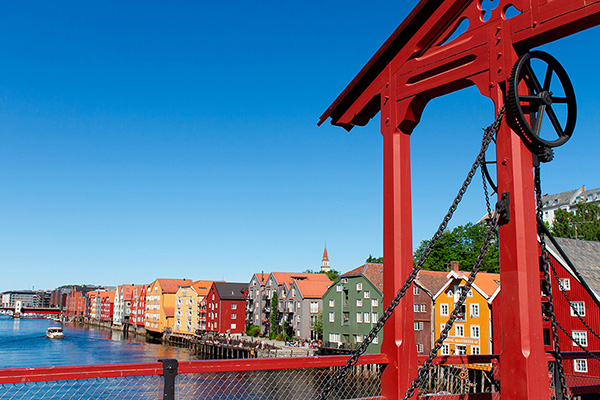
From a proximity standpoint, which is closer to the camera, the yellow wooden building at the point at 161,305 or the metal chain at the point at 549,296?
the metal chain at the point at 549,296

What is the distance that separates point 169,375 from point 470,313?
137 ft

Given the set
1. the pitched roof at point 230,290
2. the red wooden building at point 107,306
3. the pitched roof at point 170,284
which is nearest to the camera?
the pitched roof at point 230,290

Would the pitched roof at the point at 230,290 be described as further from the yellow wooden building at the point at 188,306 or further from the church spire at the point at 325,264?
the church spire at the point at 325,264

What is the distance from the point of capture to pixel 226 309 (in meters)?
87.0

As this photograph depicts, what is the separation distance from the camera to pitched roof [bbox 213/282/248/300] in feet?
287

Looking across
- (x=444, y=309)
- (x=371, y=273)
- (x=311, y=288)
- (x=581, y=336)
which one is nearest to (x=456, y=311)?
(x=581, y=336)

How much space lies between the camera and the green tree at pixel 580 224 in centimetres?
7100

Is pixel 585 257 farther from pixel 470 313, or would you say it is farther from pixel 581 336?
pixel 470 313

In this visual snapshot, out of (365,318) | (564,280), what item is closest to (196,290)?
(365,318)

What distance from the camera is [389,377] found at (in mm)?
5160

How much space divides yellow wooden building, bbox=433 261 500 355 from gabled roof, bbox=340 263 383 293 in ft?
32.0

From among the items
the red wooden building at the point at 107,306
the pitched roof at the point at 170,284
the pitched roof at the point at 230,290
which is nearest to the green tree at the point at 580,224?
the pitched roof at the point at 230,290

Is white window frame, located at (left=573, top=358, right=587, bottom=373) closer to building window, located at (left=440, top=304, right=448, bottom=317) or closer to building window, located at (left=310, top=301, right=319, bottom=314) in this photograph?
building window, located at (left=440, top=304, right=448, bottom=317)

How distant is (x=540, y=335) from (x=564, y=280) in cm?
3504
